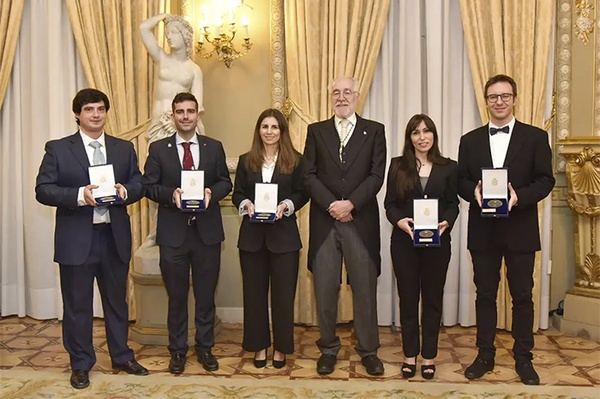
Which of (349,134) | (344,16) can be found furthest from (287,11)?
(349,134)

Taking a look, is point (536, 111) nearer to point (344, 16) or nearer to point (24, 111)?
point (344, 16)

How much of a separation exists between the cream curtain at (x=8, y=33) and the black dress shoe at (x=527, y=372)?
4.42 meters

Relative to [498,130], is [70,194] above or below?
below

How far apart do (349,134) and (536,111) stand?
1.75 metres

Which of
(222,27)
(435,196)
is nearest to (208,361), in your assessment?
(435,196)

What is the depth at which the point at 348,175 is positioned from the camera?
12.3 feet

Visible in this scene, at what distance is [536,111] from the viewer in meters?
4.71

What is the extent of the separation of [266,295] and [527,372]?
162 centimetres

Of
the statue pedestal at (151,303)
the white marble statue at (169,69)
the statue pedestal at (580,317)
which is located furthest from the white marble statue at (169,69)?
the statue pedestal at (580,317)

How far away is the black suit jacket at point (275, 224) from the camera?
3789mm

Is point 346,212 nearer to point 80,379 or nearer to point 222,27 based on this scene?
point 80,379

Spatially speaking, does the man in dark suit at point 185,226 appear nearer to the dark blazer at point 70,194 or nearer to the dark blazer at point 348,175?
the dark blazer at point 70,194

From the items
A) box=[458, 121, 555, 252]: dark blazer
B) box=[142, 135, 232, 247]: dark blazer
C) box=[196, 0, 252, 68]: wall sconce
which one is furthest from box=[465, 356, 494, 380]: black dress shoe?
box=[196, 0, 252, 68]: wall sconce

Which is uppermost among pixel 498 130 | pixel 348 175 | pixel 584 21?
pixel 584 21
